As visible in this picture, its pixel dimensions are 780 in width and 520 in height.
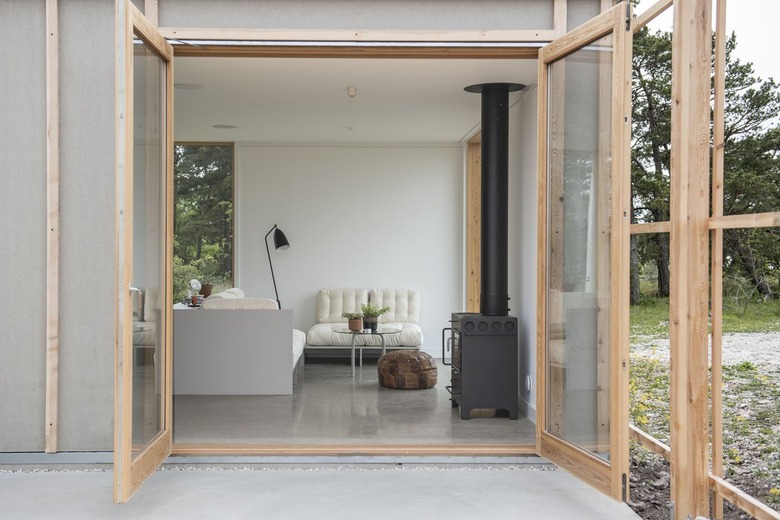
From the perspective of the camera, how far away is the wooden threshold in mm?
4891

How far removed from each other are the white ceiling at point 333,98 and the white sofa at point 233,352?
1925 mm

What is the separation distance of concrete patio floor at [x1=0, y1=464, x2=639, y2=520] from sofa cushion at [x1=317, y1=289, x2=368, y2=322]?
16.4 feet

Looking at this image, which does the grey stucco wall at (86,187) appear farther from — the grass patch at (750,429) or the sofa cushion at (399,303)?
the sofa cushion at (399,303)

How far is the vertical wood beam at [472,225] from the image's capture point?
976cm

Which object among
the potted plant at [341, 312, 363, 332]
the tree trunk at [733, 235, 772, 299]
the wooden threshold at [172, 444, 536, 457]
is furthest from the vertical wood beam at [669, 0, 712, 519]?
the potted plant at [341, 312, 363, 332]

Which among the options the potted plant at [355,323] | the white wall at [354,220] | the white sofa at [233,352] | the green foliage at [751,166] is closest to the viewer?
the green foliage at [751,166]

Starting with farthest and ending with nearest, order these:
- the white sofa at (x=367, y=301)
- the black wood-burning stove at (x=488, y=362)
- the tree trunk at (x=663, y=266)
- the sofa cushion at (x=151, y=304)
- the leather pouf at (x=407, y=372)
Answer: the white sofa at (x=367, y=301), the tree trunk at (x=663, y=266), the leather pouf at (x=407, y=372), the black wood-burning stove at (x=488, y=362), the sofa cushion at (x=151, y=304)

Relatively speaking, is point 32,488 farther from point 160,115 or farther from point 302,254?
point 302,254

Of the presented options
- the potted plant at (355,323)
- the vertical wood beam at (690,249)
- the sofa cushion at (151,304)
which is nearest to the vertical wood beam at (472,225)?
the potted plant at (355,323)

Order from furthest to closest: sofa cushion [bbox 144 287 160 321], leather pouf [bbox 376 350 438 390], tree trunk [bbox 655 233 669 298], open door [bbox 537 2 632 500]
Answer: tree trunk [bbox 655 233 669 298], leather pouf [bbox 376 350 438 390], sofa cushion [bbox 144 287 160 321], open door [bbox 537 2 632 500]

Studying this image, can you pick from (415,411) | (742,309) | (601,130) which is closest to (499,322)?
(415,411)

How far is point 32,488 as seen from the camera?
4379 mm

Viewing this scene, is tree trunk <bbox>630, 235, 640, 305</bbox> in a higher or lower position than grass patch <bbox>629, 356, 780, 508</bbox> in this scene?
higher

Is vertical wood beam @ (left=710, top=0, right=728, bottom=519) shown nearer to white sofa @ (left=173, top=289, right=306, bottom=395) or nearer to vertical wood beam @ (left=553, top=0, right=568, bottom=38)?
vertical wood beam @ (left=553, top=0, right=568, bottom=38)
